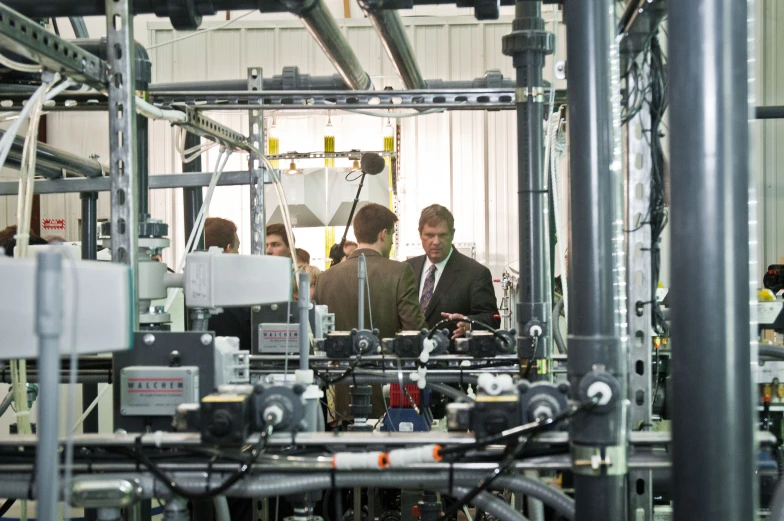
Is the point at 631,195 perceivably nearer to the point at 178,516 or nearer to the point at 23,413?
the point at 178,516

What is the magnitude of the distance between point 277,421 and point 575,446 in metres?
0.49

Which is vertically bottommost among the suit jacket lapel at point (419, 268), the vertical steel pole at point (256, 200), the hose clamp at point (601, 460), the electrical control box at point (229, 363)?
the hose clamp at point (601, 460)

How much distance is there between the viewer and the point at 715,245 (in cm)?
111

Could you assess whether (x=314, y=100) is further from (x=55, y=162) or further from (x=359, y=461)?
(x=359, y=461)

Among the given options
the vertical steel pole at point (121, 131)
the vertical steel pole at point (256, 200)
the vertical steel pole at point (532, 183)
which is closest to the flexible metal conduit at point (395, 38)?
the vertical steel pole at point (532, 183)

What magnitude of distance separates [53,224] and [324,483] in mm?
6883

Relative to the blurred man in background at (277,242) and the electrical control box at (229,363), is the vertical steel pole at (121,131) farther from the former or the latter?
the blurred man in background at (277,242)

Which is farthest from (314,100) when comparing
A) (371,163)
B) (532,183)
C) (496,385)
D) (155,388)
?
(371,163)

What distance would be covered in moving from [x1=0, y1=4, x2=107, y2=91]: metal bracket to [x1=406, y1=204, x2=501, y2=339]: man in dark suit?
2.67 m

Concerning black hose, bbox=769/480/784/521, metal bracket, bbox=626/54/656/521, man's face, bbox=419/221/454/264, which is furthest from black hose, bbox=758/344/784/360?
man's face, bbox=419/221/454/264

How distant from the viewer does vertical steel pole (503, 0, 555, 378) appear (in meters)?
2.82

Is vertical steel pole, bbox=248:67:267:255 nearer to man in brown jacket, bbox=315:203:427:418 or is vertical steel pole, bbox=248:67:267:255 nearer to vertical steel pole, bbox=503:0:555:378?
man in brown jacket, bbox=315:203:427:418

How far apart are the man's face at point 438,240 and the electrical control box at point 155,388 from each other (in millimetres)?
2848

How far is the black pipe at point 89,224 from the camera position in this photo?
354 cm
